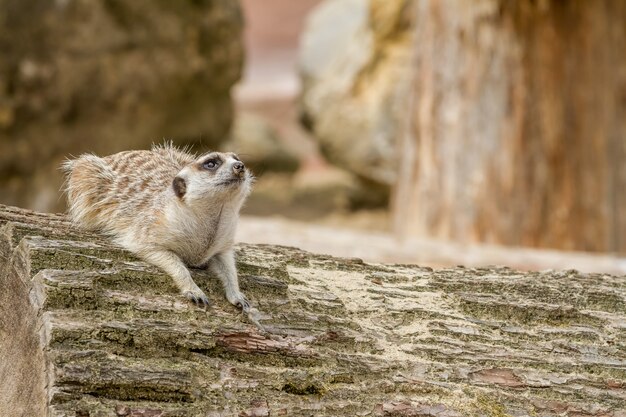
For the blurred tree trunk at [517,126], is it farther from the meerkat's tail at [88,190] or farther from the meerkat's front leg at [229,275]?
the meerkat's front leg at [229,275]

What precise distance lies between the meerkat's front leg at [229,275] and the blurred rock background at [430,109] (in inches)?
119

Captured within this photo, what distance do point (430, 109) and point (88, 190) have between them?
439 cm

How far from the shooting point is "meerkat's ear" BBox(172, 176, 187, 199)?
310cm

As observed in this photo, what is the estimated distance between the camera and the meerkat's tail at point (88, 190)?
3211 mm

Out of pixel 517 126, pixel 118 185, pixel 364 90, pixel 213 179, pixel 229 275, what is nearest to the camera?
pixel 229 275

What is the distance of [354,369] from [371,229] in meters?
7.84

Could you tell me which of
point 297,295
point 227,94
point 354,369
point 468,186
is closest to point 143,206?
point 297,295

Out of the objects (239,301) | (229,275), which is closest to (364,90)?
(229,275)

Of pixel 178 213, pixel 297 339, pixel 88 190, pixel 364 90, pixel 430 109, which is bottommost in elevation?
pixel 297 339

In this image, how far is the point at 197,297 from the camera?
9.06 feet

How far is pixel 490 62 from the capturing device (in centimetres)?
712

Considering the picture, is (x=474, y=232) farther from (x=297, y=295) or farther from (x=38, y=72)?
(x=297, y=295)

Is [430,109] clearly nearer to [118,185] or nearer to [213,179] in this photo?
[118,185]

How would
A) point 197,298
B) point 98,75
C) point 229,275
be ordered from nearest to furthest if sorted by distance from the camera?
point 197,298
point 229,275
point 98,75
